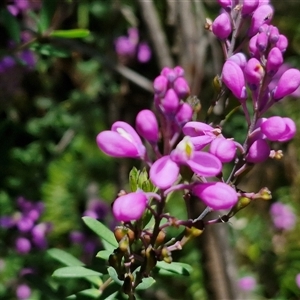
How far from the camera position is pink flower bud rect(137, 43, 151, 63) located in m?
1.78

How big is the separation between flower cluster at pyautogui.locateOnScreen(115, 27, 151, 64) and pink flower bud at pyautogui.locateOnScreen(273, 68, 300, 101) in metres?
1.16

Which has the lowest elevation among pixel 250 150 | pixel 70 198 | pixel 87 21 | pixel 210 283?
pixel 70 198

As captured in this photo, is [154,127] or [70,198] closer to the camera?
[154,127]

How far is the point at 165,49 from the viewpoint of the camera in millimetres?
1445

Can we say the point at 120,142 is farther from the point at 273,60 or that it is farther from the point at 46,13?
the point at 46,13

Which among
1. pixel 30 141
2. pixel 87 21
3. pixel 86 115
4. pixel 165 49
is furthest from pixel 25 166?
pixel 87 21

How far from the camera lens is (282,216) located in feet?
6.70

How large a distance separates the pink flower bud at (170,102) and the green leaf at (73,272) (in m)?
0.29

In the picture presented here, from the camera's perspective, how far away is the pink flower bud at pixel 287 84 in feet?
2.10

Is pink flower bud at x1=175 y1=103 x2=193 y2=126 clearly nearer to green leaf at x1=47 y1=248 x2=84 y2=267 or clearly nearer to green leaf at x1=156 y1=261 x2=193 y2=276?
green leaf at x1=156 y1=261 x2=193 y2=276

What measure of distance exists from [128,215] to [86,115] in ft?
4.23

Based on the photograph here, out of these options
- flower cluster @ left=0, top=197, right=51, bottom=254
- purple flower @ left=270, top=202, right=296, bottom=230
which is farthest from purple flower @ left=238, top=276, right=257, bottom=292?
flower cluster @ left=0, top=197, right=51, bottom=254

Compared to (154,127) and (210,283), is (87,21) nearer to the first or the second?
(210,283)

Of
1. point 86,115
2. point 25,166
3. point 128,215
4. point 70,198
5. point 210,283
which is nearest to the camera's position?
point 128,215
